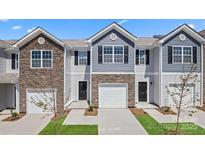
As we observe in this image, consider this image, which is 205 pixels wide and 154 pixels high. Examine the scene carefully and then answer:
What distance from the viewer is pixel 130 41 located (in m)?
22.2

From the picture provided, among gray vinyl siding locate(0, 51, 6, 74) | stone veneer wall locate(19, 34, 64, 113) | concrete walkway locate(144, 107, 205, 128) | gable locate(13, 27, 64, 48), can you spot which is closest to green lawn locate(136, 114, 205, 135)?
concrete walkway locate(144, 107, 205, 128)

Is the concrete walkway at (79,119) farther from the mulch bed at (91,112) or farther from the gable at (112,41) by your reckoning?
the gable at (112,41)

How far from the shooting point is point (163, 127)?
48.9ft

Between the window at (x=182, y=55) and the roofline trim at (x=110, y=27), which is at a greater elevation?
the roofline trim at (x=110, y=27)

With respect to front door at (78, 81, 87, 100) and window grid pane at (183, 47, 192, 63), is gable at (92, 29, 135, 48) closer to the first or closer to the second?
window grid pane at (183, 47, 192, 63)

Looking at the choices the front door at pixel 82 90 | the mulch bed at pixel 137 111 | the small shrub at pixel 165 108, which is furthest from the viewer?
the front door at pixel 82 90

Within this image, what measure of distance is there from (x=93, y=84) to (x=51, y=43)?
489 centimetres

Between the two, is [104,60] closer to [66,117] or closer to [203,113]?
[66,117]

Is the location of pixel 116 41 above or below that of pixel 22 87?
above

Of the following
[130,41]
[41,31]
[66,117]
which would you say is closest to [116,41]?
[130,41]

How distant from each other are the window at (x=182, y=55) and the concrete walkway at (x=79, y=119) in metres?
9.13

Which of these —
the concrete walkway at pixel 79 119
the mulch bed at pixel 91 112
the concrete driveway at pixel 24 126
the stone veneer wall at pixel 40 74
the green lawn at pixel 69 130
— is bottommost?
the concrete driveway at pixel 24 126

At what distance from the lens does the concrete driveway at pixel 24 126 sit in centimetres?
1399

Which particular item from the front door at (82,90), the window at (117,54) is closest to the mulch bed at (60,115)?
the front door at (82,90)
